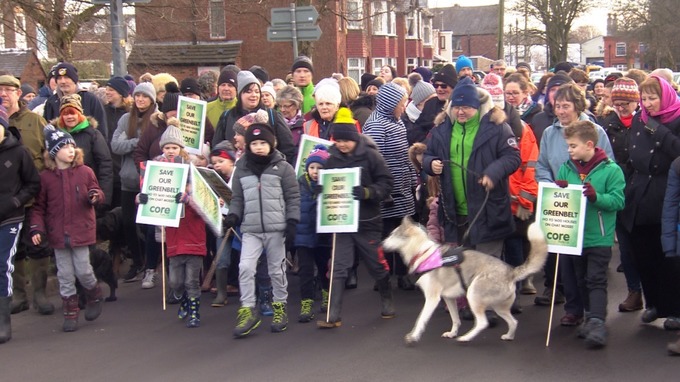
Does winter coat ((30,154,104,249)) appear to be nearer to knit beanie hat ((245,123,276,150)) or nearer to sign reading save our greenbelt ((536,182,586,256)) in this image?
knit beanie hat ((245,123,276,150))

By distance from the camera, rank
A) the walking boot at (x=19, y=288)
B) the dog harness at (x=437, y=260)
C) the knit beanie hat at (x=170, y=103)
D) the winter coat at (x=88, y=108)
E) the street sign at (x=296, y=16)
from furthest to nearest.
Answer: the street sign at (x=296, y=16)
the winter coat at (x=88, y=108)
the knit beanie hat at (x=170, y=103)
the walking boot at (x=19, y=288)
the dog harness at (x=437, y=260)

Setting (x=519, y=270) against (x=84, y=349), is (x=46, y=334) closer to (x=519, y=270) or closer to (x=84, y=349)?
(x=84, y=349)

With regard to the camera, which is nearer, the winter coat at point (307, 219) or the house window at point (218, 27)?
the winter coat at point (307, 219)

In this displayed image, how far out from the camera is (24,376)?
690 cm

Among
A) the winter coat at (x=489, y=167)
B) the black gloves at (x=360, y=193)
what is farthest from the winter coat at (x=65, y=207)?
the winter coat at (x=489, y=167)

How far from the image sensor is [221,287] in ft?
30.2

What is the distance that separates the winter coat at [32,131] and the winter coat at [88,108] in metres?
1.21

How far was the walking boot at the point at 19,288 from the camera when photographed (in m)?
9.02

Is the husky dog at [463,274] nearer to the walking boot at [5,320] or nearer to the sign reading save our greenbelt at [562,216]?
the sign reading save our greenbelt at [562,216]

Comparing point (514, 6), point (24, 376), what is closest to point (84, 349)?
point (24, 376)

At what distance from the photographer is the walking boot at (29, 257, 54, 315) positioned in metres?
8.91

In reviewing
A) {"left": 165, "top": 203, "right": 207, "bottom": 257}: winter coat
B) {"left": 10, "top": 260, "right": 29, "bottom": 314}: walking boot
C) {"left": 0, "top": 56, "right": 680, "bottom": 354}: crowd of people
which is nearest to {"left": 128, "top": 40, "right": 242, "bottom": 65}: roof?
{"left": 10, "top": 260, "right": 29, "bottom": 314}: walking boot

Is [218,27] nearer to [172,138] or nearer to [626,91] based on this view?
[172,138]

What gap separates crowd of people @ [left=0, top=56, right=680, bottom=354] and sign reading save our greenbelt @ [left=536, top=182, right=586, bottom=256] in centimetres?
11
